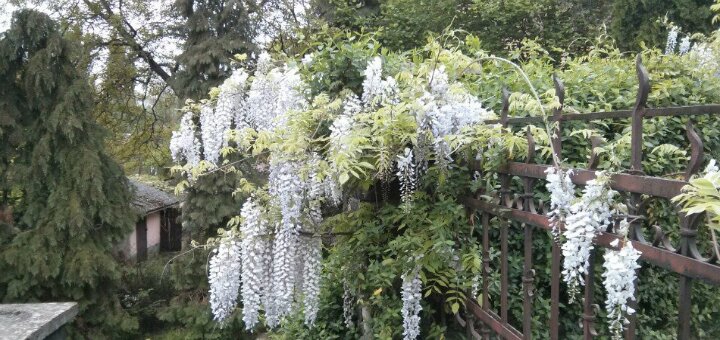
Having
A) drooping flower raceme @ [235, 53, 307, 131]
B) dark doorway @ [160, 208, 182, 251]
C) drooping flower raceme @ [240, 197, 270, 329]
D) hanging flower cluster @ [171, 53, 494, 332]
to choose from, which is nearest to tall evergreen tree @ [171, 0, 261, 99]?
drooping flower raceme @ [235, 53, 307, 131]

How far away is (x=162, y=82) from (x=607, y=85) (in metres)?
12.6

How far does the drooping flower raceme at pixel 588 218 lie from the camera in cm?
134

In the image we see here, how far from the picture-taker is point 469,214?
2.38 m

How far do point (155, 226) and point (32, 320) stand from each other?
15847 mm

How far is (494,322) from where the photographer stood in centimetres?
209

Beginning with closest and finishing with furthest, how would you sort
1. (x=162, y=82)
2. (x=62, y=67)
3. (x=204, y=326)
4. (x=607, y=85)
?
1. (x=607, y=85)
2. (x=62, y=67)
3. (x=204, y=326)
4. (x=162, y=82)

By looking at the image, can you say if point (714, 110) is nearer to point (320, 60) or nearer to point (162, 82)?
point (320, 60)

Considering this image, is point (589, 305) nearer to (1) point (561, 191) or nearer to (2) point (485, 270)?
(1) point (561, 191)

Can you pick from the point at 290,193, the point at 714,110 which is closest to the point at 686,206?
the point at 714,110

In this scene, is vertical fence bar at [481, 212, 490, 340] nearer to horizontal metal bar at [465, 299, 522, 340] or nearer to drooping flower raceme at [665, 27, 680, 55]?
horizontal metal bar at [465, 299, 522, 340]

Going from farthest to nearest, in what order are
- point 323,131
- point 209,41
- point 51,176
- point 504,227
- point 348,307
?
point 209,41 → point 51,176 → point 348,307 → point 323,131 → point 504,227

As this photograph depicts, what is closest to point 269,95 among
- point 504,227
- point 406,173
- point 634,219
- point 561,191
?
A: point 406,173

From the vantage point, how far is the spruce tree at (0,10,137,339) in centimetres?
788

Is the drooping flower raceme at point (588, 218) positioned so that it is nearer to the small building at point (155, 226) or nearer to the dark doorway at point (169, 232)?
the small building at point (155, 226)
